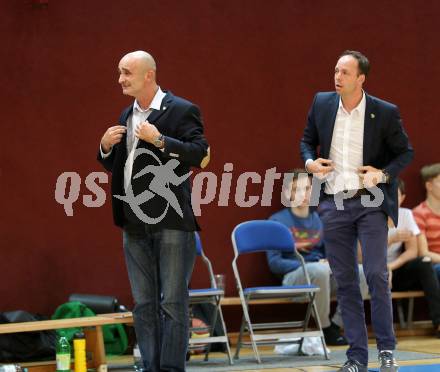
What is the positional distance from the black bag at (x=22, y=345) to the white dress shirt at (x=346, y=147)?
2376mm

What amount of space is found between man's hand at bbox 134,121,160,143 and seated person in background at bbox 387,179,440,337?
3.28 metres

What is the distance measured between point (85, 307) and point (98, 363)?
76 centimetres

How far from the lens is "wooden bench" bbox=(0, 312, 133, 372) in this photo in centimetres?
514

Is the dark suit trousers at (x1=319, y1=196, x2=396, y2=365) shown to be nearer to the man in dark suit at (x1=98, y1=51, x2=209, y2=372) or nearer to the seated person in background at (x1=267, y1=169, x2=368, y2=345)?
the man in dark suit at (x1=98, y1=51, x2=209, y2=372)

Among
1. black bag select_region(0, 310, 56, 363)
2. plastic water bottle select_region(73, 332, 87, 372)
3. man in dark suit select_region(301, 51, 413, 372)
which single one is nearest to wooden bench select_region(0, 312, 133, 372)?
plastic water bottle select_region(73, 332, 87, 372)

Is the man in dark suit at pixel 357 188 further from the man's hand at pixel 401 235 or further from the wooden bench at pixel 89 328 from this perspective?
the man's hand at pixel 401 235

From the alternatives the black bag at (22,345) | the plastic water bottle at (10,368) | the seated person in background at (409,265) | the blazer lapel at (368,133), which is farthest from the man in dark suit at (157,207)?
the seated person in background at (409,265)

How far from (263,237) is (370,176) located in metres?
2.17

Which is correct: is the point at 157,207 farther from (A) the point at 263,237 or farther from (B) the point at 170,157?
(A) the point at 263,237

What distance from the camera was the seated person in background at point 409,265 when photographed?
22.1 feet

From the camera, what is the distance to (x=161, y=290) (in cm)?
415

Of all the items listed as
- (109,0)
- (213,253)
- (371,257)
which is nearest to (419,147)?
(213,253)

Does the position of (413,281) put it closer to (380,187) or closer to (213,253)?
(213,253)

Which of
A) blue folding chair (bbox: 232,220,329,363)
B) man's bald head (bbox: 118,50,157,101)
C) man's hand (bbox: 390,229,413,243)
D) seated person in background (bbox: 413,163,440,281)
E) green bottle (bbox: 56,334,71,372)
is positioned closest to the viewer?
man's bald head (bbox: 118,50,157,101)
